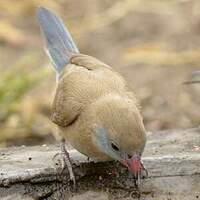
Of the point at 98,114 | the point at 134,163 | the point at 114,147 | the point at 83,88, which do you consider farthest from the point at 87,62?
the point at 134,163

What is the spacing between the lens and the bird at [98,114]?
5.37 meters

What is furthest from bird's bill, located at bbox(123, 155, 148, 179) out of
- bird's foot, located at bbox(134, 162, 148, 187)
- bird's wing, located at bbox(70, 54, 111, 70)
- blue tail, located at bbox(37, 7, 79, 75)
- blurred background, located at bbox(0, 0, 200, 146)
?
blurred background, located at bbox(0, 0, 200, 146)

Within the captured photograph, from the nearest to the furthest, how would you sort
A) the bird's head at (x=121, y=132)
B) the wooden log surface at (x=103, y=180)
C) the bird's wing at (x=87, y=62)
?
the bird's head at (x=121, y=132)
the wooden log surface at (x=103, y=180)
the bird's wing at (x=87, y=62)

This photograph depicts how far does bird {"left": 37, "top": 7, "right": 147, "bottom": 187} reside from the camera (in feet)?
17.6

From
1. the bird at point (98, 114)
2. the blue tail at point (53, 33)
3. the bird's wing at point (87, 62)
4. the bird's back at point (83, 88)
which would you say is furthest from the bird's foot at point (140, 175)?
the blue tail at point (53, 33)

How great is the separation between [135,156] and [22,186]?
0.96m

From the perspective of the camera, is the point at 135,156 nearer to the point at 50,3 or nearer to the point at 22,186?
the point at 22,186

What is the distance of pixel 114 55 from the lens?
32.5ft

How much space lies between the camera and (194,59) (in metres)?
9.73

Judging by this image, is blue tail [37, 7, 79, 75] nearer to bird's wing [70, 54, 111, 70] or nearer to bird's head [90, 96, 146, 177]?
bird's wing [70, 54, 111, 70]

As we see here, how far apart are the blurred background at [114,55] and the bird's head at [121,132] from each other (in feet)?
9.57

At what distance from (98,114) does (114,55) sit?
435cm

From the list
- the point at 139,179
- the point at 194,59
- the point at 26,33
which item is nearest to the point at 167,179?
the point at 139,179

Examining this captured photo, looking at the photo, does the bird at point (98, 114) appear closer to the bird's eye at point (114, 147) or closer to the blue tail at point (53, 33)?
the bird's eye at point (114, 147)
